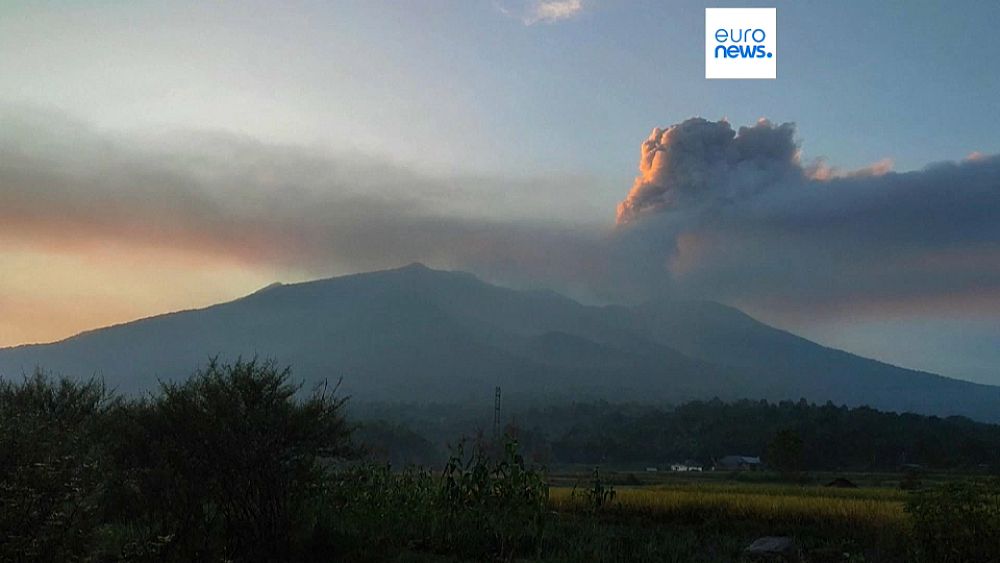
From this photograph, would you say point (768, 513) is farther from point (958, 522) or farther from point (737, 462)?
point (737, 462)

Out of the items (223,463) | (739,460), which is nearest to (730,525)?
(223,463)

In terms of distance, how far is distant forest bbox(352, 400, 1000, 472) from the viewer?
67125 mm

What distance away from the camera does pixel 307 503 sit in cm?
1114

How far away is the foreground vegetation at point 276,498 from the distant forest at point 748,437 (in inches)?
1672

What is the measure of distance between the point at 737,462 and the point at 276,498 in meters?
76.3

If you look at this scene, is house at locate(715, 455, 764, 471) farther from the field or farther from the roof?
the field

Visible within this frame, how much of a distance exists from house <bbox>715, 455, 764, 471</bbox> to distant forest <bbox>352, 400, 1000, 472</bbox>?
1.10 m

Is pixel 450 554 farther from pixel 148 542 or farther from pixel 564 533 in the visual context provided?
pixel 148 542

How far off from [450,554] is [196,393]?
13.1 ft

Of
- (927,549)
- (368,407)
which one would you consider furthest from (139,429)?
(368,407)

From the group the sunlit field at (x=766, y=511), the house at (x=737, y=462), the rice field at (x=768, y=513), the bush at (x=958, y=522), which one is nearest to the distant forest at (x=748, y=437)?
the house at (x=737, y=462)

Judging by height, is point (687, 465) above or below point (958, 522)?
below

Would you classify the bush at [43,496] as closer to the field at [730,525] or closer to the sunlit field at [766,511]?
the field at [730,525]

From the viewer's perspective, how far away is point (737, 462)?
3147 inches
